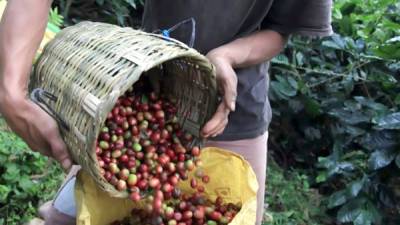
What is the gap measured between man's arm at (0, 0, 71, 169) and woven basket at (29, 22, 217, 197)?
1.6 inches

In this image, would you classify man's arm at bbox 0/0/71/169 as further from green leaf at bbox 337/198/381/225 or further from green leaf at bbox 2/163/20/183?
green leaf at bbox 337/198/381/225

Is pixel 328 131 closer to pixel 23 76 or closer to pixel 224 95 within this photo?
pixel 224 95

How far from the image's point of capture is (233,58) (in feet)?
6.13

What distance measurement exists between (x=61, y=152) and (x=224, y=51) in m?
0.53

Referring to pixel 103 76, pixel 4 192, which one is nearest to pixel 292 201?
pixel 4 192

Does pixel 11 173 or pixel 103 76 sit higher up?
pixel 103 76

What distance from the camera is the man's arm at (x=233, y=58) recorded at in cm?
173

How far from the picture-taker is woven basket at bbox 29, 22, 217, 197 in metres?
1.46

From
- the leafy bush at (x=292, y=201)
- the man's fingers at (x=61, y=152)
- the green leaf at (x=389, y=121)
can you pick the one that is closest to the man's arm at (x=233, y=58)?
the man's fingers at (x=61, y=152)

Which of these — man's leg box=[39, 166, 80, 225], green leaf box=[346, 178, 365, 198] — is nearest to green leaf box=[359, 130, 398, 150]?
green leaf box=[346, 178, 365, 198]

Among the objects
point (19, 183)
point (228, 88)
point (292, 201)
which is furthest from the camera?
point (292, 201)

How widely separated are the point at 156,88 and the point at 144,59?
345 mm

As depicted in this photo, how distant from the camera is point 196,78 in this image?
5.79ft

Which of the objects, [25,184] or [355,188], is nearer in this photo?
[25,184]
